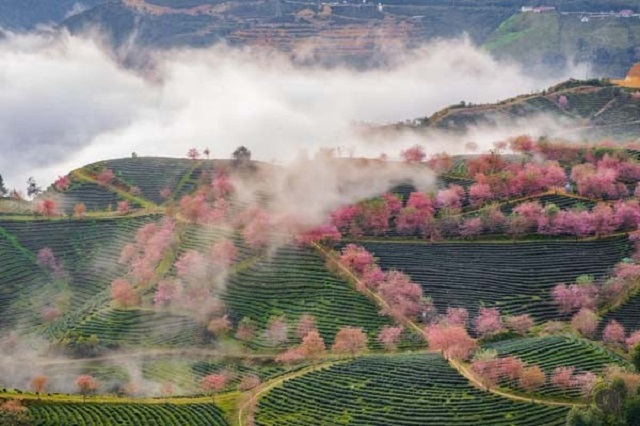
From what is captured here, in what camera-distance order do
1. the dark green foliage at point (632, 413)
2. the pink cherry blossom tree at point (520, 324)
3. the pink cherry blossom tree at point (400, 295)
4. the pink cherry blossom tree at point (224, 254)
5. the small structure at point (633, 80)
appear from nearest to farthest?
the dark green foliage at point (632, 413) < the pink cherry blossom tree at point (520, 324) < the pink cherry blossom tree at point (400, 295) < the pink cherry blossom tree at point (224, 254) < the small structure at point (633, 80)

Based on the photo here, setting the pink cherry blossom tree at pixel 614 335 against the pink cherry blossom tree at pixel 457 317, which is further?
the pink cherry blossom tree at pixel 457 317

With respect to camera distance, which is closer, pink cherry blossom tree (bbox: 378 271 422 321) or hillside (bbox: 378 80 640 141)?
pink cherry blossom tree (bbox: 378 271 422 321)

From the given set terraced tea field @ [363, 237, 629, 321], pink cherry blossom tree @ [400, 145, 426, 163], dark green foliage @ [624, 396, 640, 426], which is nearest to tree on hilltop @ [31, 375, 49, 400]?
terraced tea field @ [363, 237, 629, 321]

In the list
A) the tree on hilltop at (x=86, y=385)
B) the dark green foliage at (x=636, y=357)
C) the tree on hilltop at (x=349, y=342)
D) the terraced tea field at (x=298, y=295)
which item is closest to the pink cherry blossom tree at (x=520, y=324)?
the terraced tea field at (x=298, y=295)

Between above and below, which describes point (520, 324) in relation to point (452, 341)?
above

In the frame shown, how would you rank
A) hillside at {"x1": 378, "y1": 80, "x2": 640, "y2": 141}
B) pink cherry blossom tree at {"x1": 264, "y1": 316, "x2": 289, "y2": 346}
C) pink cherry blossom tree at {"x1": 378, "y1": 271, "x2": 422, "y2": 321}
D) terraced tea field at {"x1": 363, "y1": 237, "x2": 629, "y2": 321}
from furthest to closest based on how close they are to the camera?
1. hillside at {"x1": 378, "y1": 80, "x2": 640, "y2": 141}
2. terraced tea field at {"x1": 363, "y1": 237, "x2": 629, "y2": 321}
3. pink cherry blossom tree at {"x1": 378, "y1": 271, "x2": 422, "y2": 321}
4. pink cherry blossom tree at {"x1": 264, "y1": 316, "x2": 289, "y2": 346}

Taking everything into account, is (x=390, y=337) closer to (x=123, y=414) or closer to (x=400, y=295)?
(x=400, y=295)

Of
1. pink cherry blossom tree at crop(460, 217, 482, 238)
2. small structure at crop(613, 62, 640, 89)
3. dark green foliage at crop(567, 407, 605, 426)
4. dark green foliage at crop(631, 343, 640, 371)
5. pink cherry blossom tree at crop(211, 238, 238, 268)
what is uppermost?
small structure at crop(613, 62, 640, 89)

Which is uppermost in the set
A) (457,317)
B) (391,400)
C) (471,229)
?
(471,229)

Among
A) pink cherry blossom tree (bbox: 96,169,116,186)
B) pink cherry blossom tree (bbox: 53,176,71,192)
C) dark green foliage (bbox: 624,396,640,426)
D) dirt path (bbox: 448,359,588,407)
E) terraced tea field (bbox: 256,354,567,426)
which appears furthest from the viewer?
pink cherry blossom tree (bbox: 96,169,116,186)

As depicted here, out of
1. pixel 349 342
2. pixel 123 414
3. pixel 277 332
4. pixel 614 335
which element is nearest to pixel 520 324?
pixel 614 335

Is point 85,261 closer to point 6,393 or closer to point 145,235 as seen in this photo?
point 145,235

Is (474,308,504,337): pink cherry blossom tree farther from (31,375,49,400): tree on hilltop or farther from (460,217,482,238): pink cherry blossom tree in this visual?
(31,375,49,400): tree on hilltop

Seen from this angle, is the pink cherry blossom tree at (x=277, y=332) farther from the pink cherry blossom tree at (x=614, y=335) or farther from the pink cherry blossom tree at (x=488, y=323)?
the pink cherry blossom tree at (x=614, y=335)
